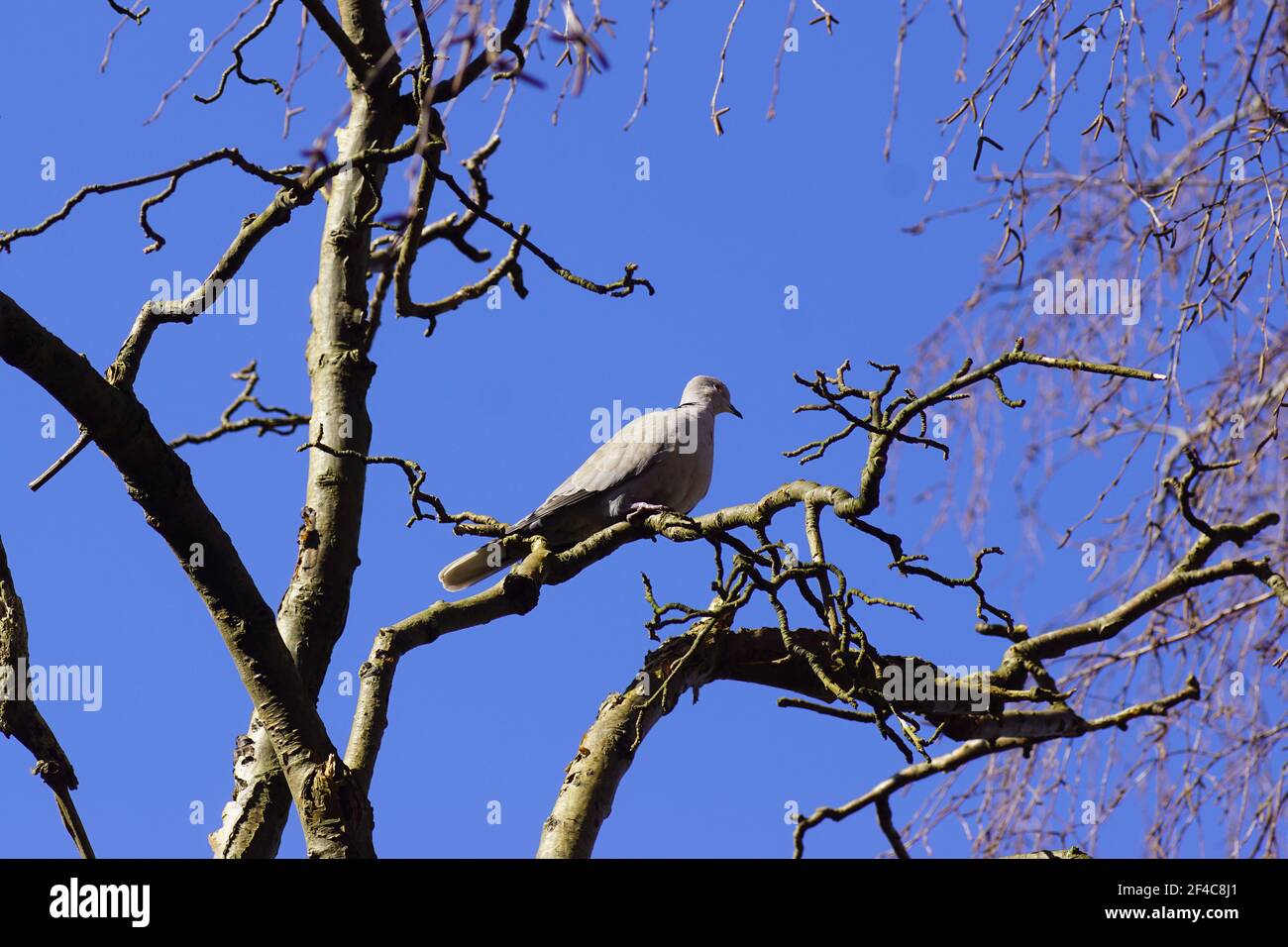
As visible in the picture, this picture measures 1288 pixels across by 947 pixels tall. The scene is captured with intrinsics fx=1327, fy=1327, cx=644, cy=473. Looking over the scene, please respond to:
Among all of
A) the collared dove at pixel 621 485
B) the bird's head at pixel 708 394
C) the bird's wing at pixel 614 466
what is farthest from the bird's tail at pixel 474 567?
the bird's head at pixel 708 394

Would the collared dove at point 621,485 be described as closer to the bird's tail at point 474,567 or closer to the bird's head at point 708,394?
the bird's tail at point 474,567

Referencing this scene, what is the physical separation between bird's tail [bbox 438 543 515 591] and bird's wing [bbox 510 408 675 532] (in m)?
0.22

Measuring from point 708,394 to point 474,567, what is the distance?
1.51 meters

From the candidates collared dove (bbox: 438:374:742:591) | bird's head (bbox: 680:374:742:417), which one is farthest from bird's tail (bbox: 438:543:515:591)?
bird's head (bbox: 680:374:742:417)

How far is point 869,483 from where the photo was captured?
2.90 m

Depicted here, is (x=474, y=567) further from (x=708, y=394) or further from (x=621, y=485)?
(x=708, y=394)

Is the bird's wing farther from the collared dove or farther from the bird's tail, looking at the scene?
the bird's tail

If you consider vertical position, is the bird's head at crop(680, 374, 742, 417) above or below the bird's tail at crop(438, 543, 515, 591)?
above

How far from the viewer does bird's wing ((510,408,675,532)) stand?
5.02m

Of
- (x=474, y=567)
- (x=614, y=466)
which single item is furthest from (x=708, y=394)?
(x=474, y=567)

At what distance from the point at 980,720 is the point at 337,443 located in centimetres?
195

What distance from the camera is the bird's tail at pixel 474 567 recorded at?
4.74m
